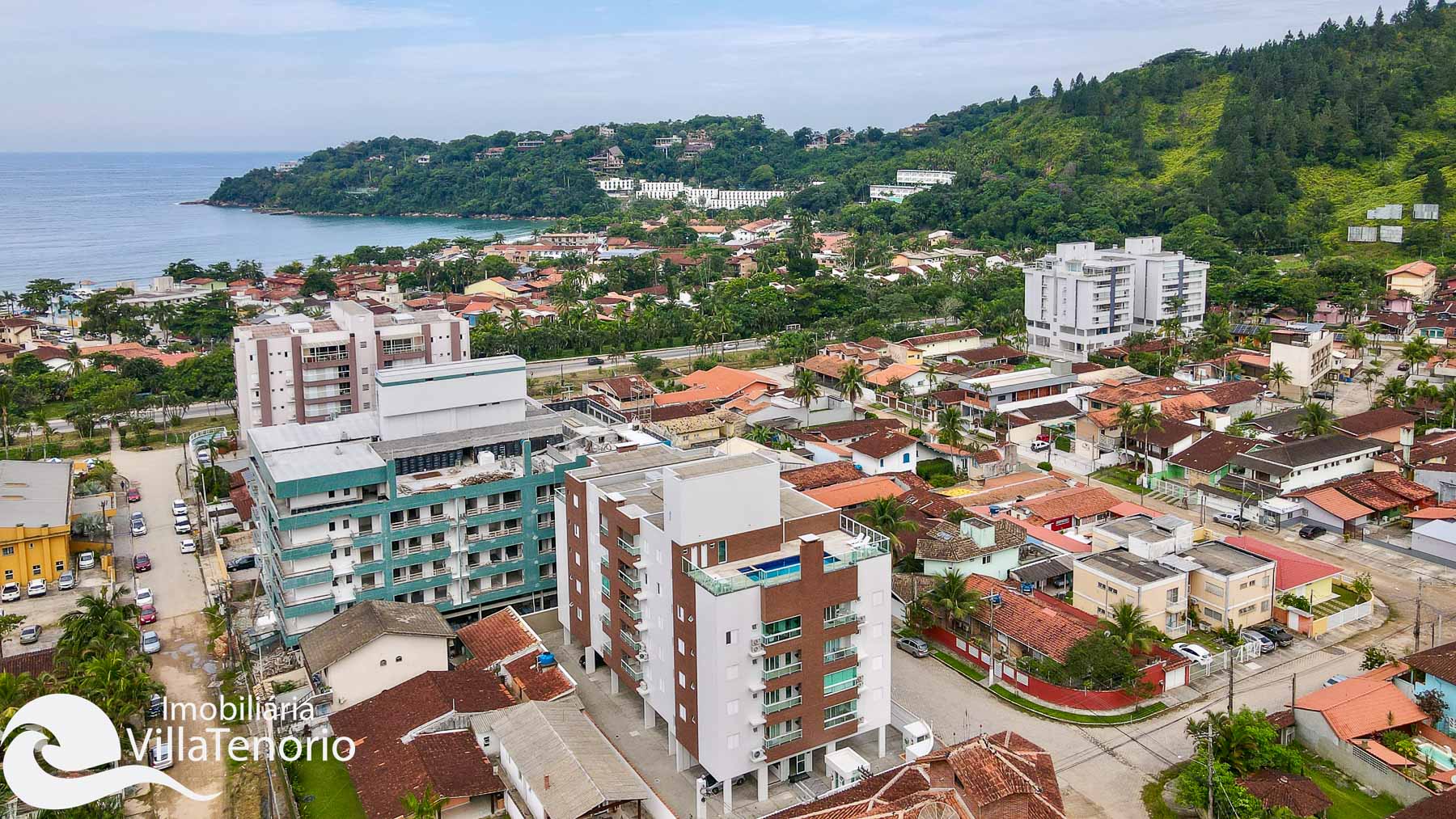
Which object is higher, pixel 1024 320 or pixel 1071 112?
pixel 1071 112

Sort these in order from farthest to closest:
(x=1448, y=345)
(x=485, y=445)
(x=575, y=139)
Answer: (x=575, y=139)
(x=1448, y=345)
(x=485, y=445)

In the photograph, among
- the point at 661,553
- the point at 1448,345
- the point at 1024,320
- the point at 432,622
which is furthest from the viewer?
the point at 1024,320

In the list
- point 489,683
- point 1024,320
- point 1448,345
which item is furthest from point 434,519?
point 1448,345

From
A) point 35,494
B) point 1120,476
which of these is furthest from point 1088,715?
point 35,494

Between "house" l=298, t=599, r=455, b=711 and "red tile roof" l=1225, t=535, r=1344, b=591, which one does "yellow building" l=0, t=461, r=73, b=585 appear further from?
"red tile roof" l=1225, t=535, r=1344, b=591

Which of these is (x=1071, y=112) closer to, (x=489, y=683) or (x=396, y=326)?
(x=396, y=326)

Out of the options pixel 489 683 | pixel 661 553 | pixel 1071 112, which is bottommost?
pixel 489 683

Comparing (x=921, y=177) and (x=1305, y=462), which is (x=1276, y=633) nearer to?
(x=1305, y=462)
